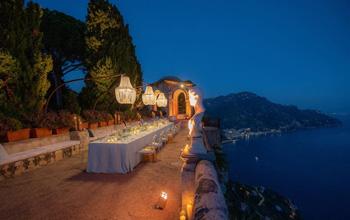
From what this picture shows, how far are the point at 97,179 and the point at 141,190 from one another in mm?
1379

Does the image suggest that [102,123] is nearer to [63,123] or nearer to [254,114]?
[63,123]

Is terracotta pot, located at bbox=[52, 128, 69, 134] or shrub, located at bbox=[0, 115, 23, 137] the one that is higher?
shrub, located at bbox=[0, 115, 23, 137]

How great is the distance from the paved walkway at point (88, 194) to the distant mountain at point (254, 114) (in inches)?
3081

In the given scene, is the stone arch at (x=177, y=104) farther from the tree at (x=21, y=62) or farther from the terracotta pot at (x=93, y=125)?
the tree at (x=21, y=62)

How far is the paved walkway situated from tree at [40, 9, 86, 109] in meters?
9.27

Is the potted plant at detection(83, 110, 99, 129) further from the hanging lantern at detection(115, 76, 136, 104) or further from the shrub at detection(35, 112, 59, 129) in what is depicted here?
the hanging lantern at detection(115, 76, 136, 104)

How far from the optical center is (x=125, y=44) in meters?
13.6

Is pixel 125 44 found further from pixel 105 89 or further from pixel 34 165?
pixel 34 165

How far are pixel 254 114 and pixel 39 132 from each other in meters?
92.7

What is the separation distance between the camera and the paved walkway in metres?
3.38

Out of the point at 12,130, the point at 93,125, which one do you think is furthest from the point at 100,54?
the point at 12,130

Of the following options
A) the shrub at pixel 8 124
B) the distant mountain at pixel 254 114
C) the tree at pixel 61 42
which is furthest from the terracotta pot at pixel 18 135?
the distant mountain at pixel 254 114

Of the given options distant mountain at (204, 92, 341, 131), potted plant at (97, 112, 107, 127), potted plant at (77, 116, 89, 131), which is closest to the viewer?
potted plant at (77, 116, 89, 131)

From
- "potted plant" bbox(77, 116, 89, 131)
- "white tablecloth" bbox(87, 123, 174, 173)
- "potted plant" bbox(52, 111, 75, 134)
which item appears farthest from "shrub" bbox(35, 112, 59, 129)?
"white tablecloth" bbox(87, 123, 174, 173)
